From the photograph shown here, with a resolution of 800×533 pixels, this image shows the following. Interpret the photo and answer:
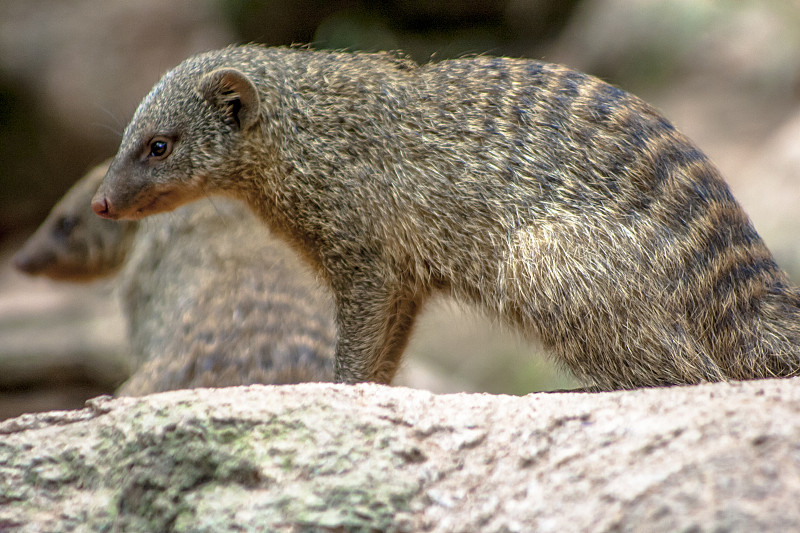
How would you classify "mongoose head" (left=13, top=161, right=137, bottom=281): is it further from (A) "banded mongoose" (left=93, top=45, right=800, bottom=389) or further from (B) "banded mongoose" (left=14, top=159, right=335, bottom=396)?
(A) "banded mongoose" (left=93, top=45, right=800, bottom=389)

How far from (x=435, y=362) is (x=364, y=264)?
188 inches

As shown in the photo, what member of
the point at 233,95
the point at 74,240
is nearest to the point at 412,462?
the point at 233,95

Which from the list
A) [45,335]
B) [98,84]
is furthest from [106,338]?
[98,84]

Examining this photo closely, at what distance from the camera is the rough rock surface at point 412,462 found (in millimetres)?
1630

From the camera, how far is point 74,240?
5.64 metres

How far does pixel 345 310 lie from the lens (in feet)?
9.70

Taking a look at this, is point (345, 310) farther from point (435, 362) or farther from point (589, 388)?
point (435, 362)

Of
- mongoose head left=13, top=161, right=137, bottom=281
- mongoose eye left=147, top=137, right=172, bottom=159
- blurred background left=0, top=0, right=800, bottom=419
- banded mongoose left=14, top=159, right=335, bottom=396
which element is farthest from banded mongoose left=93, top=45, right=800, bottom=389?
blurred background left=0, top=0, right=800, bottom=419

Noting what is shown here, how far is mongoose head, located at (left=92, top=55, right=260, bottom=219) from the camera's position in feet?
10.2

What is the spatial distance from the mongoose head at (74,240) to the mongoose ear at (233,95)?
8.98 ft

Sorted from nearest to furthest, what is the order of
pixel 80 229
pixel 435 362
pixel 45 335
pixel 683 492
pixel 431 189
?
pixel 683 492, pixel 431 189, pixel 80 229, pixel 435 362, pixel 45 335

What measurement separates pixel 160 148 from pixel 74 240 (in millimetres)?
2856

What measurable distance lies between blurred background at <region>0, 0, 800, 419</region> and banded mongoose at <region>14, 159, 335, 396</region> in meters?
0.92

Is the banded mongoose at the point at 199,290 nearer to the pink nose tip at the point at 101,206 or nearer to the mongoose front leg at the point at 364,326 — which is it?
the mongoose front leg at the point at 364,326
